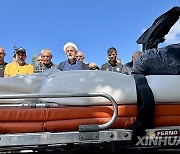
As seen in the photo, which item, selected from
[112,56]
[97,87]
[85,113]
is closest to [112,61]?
[112,56]

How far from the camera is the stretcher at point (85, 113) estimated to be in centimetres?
209

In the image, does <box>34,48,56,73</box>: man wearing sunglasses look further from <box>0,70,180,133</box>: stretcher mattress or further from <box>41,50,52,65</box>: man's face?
<box>0,70,180,133</box>: stretcher mattress

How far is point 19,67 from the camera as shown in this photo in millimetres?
5391

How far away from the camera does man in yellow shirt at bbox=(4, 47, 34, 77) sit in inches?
209

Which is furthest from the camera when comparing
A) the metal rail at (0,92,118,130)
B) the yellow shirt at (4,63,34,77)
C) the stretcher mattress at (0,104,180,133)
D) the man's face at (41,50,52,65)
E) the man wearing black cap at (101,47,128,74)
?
the man wearing black cap at (101,47,128,74)

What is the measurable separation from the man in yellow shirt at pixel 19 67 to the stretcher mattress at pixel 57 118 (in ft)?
10.3

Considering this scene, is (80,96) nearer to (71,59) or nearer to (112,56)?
(71,59)

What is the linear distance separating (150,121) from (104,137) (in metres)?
0.35

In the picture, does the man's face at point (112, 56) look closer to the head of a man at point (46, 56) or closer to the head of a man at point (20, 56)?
the head of a man at point (46, 56)

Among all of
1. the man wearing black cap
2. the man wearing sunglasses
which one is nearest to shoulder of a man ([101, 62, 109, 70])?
the man wearing black cap

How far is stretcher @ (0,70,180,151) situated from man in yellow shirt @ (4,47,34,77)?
3007 millimetres

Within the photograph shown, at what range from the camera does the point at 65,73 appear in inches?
A: 102

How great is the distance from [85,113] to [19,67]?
3.41m

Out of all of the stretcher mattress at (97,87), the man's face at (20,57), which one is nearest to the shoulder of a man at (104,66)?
the man's face at (20,57)
